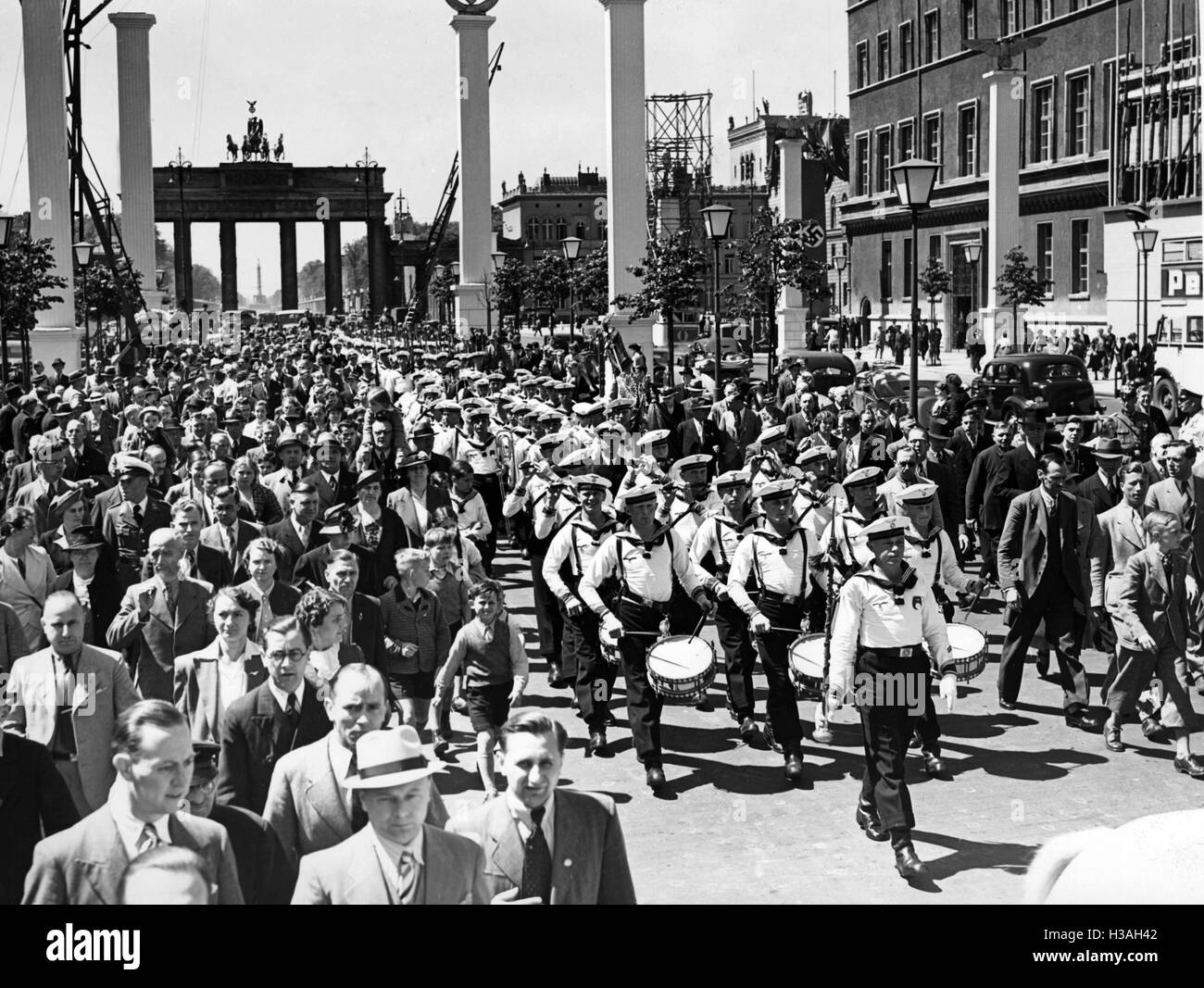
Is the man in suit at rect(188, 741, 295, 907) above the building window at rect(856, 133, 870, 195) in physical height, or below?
below

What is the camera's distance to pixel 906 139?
226 feet

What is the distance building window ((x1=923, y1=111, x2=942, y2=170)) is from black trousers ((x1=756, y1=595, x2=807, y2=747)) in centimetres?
5932

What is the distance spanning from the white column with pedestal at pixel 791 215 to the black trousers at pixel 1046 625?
3102 centimetres

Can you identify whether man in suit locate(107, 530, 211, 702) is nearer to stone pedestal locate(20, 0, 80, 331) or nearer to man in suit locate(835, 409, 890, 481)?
man in suit locate(835, 409, 890, 481)

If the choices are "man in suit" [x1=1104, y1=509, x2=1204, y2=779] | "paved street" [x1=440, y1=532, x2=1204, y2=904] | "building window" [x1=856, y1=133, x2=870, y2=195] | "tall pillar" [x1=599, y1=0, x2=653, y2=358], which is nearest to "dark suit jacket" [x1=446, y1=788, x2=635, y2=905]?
"paved street" [x1=440, y1=532, x2=1204, y2=904]

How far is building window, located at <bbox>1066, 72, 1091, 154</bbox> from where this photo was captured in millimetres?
56438

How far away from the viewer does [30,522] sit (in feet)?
30.0

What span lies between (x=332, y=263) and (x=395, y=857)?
9441 centimetres

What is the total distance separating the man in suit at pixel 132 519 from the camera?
34.3ft

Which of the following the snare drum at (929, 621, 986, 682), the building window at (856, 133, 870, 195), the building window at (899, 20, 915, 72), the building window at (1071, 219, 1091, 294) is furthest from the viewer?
the building window at (856, 133, 870, 195)

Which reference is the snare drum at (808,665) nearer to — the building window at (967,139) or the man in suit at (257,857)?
the man in suit at (257,857)

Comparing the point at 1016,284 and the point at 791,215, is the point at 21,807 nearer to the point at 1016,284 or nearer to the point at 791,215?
the point at 791,215

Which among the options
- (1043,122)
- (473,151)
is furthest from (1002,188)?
(473,151)

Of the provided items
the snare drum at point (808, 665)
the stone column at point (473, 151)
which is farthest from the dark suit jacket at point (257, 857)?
the stone column at point (473, 151)
